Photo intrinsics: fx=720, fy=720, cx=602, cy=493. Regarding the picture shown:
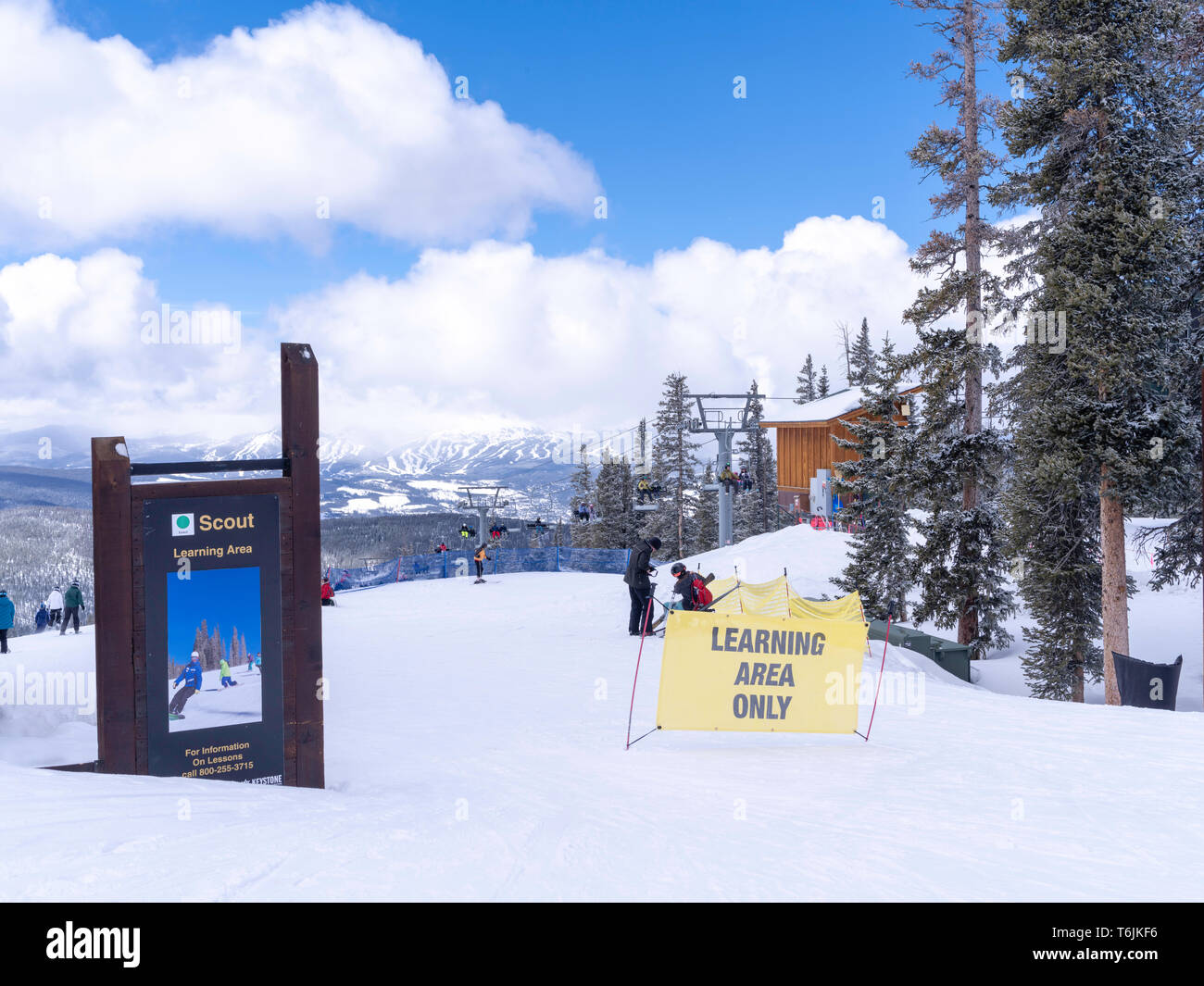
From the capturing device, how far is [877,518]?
24.2 metres

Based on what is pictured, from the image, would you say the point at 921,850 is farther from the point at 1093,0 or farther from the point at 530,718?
the point at 1093,0

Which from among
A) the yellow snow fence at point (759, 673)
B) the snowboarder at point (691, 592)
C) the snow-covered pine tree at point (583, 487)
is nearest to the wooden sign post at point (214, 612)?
the yellow snow fence at point (759, 673)

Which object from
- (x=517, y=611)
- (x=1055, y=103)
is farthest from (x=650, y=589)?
(x=1055, y=103)

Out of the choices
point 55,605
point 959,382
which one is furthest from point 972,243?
point 55,605

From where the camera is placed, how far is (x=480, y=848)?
194 inches

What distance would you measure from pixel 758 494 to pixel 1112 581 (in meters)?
51.5

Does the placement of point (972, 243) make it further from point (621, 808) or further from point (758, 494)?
point (758, 494)

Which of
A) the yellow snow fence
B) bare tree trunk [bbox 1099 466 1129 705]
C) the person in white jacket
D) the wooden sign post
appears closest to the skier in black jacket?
the yellow snow fence

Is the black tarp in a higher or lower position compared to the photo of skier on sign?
lower

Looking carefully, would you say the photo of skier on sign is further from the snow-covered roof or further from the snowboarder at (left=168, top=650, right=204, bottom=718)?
the snow-covered roof

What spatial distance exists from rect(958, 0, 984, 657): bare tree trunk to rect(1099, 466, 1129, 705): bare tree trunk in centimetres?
373

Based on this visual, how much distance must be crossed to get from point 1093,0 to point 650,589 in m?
15.2

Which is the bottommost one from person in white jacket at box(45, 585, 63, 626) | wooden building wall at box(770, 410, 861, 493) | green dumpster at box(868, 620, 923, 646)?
green dumpster at box(868, 620, 923, 646)

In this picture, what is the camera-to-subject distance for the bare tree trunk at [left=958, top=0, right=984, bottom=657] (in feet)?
60.9
